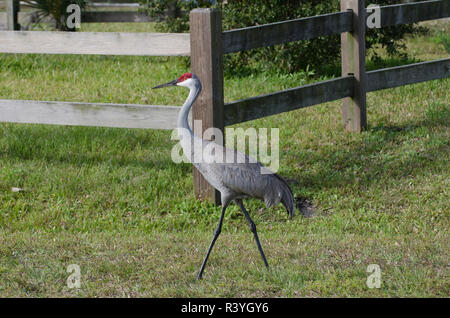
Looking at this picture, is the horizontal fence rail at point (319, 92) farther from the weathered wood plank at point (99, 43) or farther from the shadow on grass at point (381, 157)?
the weathered wood plank at point (99, 43)

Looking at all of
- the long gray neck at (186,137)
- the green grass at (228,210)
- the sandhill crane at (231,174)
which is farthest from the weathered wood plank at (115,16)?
the long gray neck at (186,137)

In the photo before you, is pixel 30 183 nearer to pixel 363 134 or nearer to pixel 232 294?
pixel 232 294

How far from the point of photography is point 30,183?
22.5 feet

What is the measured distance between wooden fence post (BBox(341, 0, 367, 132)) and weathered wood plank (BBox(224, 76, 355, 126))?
10 cm

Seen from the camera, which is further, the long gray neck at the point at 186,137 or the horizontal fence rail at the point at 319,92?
the horizontal fence rail at the point at 319,92

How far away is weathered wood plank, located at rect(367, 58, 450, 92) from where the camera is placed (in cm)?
827

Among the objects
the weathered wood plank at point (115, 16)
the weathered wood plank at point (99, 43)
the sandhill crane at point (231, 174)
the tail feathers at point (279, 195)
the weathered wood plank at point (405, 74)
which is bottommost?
the tail feathers at point (279, 195)

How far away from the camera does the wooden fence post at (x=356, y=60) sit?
317 inches

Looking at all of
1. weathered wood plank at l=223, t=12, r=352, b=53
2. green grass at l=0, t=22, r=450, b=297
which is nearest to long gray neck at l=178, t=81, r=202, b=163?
green grass at l=0, t=22, r=450, b=297

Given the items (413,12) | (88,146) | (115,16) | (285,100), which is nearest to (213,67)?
(285,100)

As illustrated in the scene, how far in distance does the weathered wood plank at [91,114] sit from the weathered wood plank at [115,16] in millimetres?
6662

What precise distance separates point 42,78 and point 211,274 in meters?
6.59

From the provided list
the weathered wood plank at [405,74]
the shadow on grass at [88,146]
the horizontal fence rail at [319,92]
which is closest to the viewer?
the horizontal fence rail at [319,92]

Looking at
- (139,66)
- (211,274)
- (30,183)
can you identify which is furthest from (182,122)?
(139,66)
